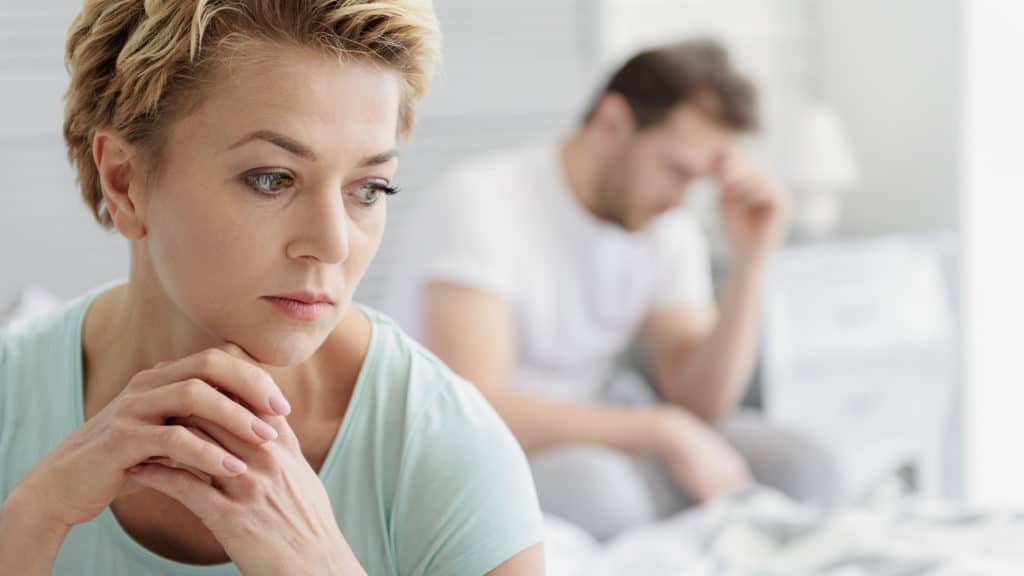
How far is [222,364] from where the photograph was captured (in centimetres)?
90

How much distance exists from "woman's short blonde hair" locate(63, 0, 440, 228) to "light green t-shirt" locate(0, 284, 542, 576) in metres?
0.27

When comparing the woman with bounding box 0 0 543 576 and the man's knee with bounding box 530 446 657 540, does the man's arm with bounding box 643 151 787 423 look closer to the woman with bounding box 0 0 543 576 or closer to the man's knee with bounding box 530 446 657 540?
the man's knee with bounding box 530 446 657 540

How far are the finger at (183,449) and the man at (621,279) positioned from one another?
46.6 inches

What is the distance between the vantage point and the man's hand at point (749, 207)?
233 cm

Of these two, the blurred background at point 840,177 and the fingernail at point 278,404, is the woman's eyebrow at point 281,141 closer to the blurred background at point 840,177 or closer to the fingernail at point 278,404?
the fingernail at point 278,404

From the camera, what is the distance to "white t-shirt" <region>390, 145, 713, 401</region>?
2229 mm

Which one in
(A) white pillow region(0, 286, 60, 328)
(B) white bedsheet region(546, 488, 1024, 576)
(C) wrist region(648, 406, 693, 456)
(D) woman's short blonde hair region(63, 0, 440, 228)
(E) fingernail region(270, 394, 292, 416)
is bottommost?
(B) white bedsheet region(546, 488, 1024, 576)

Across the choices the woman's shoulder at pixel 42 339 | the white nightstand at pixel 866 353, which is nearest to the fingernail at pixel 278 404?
the woman's shoulder at pixel 42 339

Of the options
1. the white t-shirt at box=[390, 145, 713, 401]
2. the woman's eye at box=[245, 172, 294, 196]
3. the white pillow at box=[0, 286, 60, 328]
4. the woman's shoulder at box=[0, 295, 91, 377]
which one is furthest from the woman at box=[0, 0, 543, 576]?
the white t-shirt at box=[390, 145, 713, 401]

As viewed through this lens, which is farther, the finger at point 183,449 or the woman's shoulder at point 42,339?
the woman's shoulder at point 42,339

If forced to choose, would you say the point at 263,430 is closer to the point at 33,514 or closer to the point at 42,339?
the point at 33,514

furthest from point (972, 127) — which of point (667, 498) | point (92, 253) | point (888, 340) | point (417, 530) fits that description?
point (417, 530)

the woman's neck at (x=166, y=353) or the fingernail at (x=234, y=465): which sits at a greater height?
the woman's neck at (x=166, y=353)

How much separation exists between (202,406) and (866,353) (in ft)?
7.97
